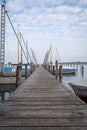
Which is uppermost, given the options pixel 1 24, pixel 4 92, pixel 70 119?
pixel 1 24

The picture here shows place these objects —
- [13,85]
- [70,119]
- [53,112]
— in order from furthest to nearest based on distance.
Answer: [13,85] < [53,112] < [70,119]

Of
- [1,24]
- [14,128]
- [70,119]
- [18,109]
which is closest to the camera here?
[14,128]

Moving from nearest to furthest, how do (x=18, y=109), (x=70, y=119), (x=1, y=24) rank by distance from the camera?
1. (x=70, y=119)
2. (x=18, y=109)
3. (x=1, y=24)

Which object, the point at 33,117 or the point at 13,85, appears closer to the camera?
the point at 33,117

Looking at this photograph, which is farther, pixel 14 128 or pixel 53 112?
pixel 53 112

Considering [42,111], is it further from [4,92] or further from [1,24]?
[1,24]

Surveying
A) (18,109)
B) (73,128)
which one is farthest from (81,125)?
(18,109)

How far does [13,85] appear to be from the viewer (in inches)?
1003

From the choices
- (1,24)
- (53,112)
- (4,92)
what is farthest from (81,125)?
(1,24)

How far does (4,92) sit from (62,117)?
62.0 feet

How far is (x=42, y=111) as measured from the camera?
555 cm

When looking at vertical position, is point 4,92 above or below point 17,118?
below

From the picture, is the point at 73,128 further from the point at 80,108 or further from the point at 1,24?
the point at 1,24

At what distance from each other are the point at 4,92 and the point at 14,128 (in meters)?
19.4
